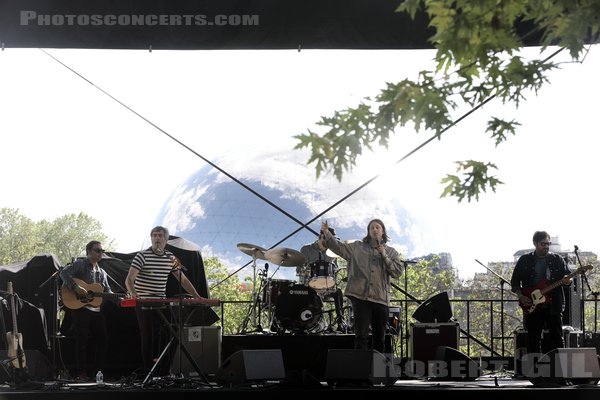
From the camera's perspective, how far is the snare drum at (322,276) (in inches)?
556

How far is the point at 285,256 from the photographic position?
13867 millimetres

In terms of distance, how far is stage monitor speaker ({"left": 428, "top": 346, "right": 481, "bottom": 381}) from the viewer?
37.3 ft

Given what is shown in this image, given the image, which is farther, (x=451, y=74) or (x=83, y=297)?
(x=83, y=297)

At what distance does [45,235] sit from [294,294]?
8557cm

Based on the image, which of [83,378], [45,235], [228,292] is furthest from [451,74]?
[45,235]

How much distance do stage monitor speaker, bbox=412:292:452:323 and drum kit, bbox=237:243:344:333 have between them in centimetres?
156

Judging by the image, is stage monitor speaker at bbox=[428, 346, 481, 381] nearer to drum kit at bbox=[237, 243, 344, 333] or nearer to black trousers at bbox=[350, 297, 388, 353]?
black trousers at bbox=[350, 297, 388, 353]

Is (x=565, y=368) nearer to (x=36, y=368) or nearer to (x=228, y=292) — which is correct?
(x=36, y=368)

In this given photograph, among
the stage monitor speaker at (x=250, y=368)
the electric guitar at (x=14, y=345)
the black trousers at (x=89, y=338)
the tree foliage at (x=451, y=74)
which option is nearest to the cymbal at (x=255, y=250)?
the black trousers at (x=89, y=338)

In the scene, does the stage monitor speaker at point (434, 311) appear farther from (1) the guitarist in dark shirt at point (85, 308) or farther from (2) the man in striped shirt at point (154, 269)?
(1) the guitarist in dark shirt at point (85, 308)

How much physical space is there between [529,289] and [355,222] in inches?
2882

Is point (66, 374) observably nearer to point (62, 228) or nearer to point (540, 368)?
point (540, 368)

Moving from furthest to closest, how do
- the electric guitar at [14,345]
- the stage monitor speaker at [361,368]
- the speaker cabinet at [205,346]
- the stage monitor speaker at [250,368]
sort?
the speaker cabinet at [205,346], the electric guitar at [14,345], the stage monitor speaker at [250,368], the stage monitor speaker at [361,368]

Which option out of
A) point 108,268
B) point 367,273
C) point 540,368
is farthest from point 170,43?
point 540,368
